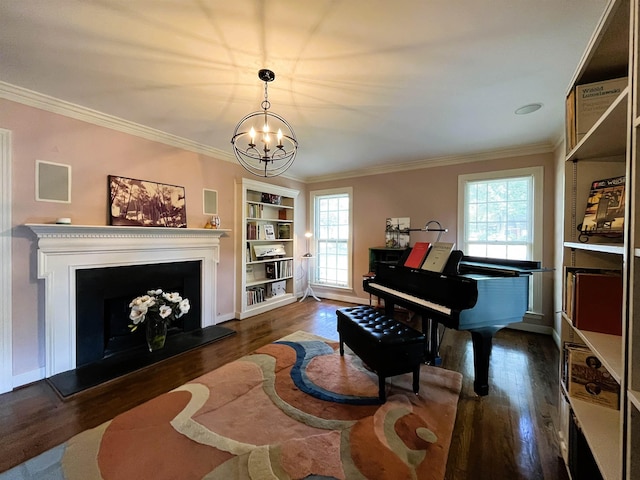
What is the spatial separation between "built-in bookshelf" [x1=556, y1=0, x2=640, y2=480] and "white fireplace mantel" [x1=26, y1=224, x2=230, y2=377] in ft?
12.1

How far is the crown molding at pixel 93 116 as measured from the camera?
7.38 ft

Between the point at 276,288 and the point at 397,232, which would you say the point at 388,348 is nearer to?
the point at 397,232

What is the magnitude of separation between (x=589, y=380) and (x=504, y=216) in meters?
3.03

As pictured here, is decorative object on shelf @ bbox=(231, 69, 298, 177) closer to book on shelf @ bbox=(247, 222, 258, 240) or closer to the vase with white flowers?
book on shelf @ bbox=(247, 222, 258, 240)

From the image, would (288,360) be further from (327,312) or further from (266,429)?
(327,312)

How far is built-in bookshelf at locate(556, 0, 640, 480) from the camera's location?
0.80m

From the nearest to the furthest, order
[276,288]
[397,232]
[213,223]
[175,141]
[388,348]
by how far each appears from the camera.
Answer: [388,348] < [175,141] < [213,223] < [397,232] < [276,288]

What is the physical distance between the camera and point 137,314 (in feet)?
9.13

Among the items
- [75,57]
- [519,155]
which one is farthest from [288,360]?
[519,155]

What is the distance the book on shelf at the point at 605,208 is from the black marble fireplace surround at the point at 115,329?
3.67 m

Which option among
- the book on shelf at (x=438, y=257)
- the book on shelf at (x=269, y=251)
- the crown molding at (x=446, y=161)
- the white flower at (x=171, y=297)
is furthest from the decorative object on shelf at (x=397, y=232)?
the white flower at (x=171, y=297)

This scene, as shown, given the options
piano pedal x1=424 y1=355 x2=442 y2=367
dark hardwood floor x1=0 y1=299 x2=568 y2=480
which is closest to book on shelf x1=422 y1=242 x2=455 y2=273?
piano pedal x1=424 y1=355 x2=442 y2=367

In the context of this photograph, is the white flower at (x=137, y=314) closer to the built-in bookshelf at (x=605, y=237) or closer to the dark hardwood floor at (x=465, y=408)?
the dark hardwood floor at (x=465, y=408)

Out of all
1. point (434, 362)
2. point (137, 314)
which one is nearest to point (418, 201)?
point (434, 362)
